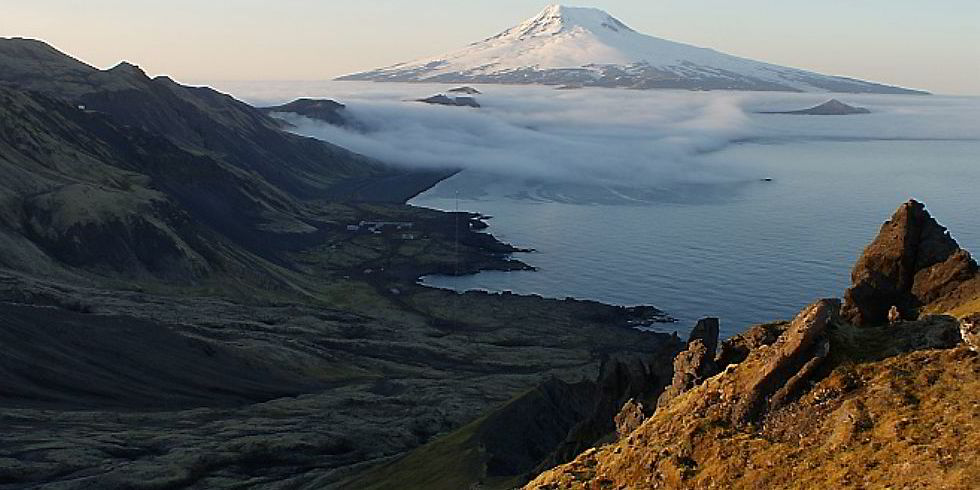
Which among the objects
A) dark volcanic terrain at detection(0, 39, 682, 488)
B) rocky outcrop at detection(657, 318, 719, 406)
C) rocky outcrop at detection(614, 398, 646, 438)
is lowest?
dark volcanic terrain at detection(0, 39, 682, 488)

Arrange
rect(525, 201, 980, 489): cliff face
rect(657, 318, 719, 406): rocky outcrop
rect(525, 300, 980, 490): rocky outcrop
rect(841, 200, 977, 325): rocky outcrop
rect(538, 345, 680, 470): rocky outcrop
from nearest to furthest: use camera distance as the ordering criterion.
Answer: rect(525, 201, 980, 489): cliff face < rect(525, 300, 980, 490): rocky outcrop < rect(841, 200, 977, 325): rocky outcrop < rect(657, 318, 719, 406): rocky outcrop < rect(538, 345, 680, 470): rocky outcrop

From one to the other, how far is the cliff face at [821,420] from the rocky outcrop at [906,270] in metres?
2.41

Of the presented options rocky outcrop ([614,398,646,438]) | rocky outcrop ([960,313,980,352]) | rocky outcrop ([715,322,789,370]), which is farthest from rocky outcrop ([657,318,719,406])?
rocky outcrop ([960,313,980,352])

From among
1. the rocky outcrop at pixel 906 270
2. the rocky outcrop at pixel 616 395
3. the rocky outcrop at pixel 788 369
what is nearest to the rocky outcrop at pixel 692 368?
the rocky outcrop at pixel 906 270

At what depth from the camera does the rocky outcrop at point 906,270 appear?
38188 millimetres

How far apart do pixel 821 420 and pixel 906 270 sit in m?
16.9

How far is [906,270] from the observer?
43.1 metres

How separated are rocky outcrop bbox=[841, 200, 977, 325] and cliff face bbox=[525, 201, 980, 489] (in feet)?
7.89

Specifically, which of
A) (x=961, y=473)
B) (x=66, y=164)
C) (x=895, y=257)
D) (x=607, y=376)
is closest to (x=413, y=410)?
(x=607, y=376)

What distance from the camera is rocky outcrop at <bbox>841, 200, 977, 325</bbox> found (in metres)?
38.2

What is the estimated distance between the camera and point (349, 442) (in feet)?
312

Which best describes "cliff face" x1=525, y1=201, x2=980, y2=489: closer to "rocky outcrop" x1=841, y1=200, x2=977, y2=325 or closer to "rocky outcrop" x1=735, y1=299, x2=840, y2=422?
"rocky outcrop" x1=735, y1=299, x2=840, y2=422

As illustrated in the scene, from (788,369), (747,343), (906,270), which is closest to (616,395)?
(906,270)

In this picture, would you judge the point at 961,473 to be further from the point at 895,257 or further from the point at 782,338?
the point at 895,257
